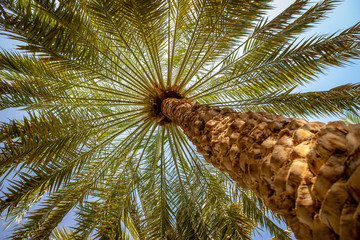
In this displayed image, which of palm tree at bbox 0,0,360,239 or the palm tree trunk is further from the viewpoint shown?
palm tree at bbox 0,0,360,239

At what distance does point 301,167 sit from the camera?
3.99ft

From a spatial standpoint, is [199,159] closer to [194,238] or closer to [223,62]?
[194,238]

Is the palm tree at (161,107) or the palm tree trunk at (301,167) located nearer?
the palm tree trunk at (301,167)

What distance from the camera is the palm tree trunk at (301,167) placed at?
0.90 m

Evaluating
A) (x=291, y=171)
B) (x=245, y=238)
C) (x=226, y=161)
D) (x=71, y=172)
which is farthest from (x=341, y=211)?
(x=71, y=172)

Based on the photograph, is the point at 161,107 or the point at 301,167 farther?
the point at 161,107

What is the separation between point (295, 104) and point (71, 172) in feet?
15.7

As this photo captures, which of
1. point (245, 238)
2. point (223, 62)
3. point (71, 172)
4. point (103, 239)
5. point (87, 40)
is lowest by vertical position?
point (245, 238)

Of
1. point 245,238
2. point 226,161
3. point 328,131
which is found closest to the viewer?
point 328,131

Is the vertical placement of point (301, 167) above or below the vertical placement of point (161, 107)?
below

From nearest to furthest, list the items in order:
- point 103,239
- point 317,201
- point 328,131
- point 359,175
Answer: point 359,175 → point 317,201 → point 328,131 → point 103,239

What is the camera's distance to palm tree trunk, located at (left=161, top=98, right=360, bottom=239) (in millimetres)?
902

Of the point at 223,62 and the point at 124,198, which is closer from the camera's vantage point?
the point at 124,198

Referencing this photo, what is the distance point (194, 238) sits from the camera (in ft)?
13.7
